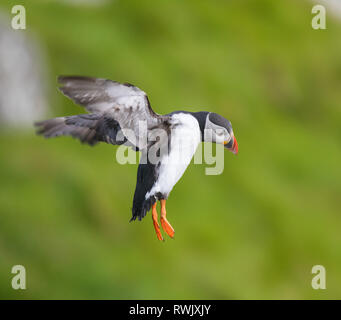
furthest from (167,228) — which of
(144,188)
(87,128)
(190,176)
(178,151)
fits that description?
(190,176)

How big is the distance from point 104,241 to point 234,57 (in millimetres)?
9578

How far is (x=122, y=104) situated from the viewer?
12.9 feet

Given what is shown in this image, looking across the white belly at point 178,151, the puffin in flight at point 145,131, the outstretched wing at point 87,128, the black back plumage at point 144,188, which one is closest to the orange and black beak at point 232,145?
the puffin in flight at point 145,131

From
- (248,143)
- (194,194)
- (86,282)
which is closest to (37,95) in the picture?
(86,282)

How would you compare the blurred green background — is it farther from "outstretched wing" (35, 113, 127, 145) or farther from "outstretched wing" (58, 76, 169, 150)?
"outstretched wing" (58, 76, 169, 150)

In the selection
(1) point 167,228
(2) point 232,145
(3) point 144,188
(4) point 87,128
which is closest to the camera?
(2) point 232,145

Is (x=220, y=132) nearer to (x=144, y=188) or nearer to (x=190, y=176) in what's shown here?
(x=144, y=188)

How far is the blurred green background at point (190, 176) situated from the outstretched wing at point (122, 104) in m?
9.43

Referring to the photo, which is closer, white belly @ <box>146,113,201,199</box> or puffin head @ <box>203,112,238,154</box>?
puffin head @ <box>203,112,238,154</box>

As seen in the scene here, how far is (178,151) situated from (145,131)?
0.28m

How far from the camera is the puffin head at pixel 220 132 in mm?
3826

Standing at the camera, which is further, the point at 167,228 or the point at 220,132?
the point at 167,228

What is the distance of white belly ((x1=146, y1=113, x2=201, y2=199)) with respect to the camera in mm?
3994

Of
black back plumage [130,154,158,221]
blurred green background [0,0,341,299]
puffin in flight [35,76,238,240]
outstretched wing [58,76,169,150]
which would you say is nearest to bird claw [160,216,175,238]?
puffin in flight [35,76,238,240]
